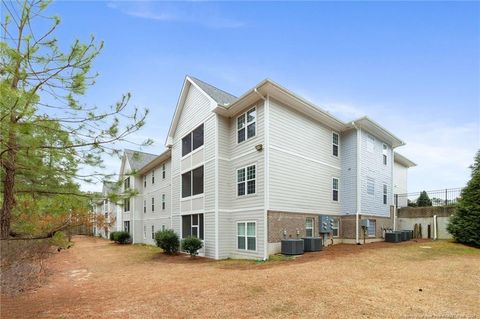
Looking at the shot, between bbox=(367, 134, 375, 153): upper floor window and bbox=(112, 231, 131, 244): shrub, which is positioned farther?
bbox=(112, 231, 131, 244): shrub

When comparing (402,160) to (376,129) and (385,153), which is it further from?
(376,129)

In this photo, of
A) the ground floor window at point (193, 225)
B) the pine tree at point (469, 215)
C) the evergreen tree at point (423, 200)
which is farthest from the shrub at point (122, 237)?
the evergreen tree at point (423, 200)

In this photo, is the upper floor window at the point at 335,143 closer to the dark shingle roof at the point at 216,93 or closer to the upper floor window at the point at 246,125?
the upper floor window at the point at 246,125

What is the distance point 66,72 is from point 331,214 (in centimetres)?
1600

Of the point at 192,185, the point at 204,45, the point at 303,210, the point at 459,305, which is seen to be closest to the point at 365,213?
the point at 303,210

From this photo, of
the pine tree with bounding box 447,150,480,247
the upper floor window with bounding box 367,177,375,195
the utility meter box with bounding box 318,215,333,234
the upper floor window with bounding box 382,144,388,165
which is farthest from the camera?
the upper floor window with bounding box 382,144,388,165

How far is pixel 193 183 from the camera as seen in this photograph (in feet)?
60.8

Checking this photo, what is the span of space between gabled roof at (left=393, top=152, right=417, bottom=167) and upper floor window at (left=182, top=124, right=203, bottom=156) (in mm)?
17171

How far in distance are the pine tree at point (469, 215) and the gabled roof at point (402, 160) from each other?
9.27 metres

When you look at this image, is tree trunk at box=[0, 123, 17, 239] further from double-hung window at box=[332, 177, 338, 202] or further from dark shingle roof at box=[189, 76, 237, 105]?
double-hung window at box=[332, 177, 338, 202]

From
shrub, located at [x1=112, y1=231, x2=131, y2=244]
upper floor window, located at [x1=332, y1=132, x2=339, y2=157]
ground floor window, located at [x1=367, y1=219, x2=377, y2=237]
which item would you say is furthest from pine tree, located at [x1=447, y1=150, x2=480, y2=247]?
shrub, located at [x1=112, y1=231, x2=131, y2=244]

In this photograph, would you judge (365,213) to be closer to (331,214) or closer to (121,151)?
(331,214)

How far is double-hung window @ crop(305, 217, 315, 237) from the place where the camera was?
15.9 m

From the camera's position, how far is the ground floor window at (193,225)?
17156 millimetres
